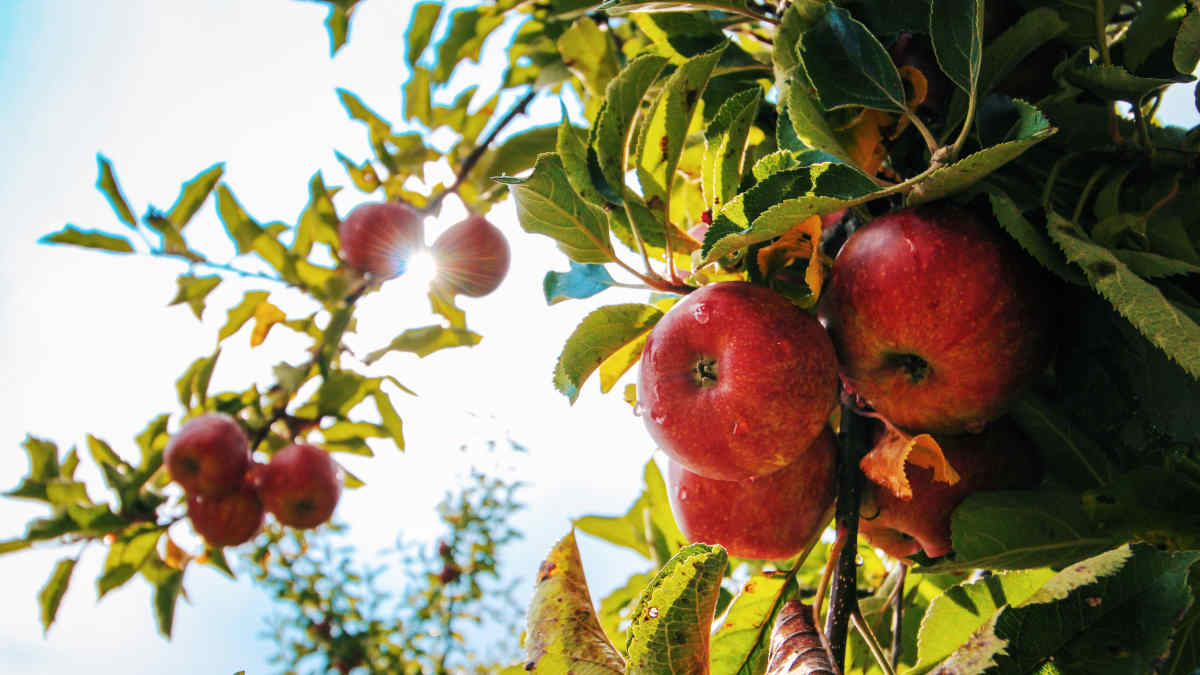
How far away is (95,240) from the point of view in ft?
5.32

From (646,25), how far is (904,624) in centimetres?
77

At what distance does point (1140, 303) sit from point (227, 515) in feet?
5.93

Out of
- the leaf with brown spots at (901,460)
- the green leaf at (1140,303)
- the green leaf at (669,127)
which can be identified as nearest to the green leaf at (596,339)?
the green leaf at (669,127)

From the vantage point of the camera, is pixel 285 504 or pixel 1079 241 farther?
pixel 285 504

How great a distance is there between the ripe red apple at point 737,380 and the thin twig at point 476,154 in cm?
103

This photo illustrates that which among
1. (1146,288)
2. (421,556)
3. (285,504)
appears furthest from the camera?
(421,556)

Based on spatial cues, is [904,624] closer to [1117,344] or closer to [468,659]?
[1117,344]

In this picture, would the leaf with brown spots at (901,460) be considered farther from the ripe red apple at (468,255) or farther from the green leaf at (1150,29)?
the ripe red apple at (468,255)

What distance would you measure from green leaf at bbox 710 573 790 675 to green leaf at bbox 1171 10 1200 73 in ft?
1.59

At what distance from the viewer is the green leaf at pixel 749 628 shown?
0.62 metres

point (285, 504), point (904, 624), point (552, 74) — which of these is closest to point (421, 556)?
point (285, 504)

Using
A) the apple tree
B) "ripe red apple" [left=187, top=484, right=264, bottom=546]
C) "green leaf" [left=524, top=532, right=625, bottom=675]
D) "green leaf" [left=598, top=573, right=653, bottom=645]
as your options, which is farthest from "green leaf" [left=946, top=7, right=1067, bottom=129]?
"ripe red apple" [left=187, top=484, right=264, bottom=546]

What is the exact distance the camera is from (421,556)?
3.30m

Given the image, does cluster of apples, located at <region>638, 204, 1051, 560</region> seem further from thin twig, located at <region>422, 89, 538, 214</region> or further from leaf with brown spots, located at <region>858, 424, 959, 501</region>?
thin twig, located at <region>422, 89, 538, 214</region>
